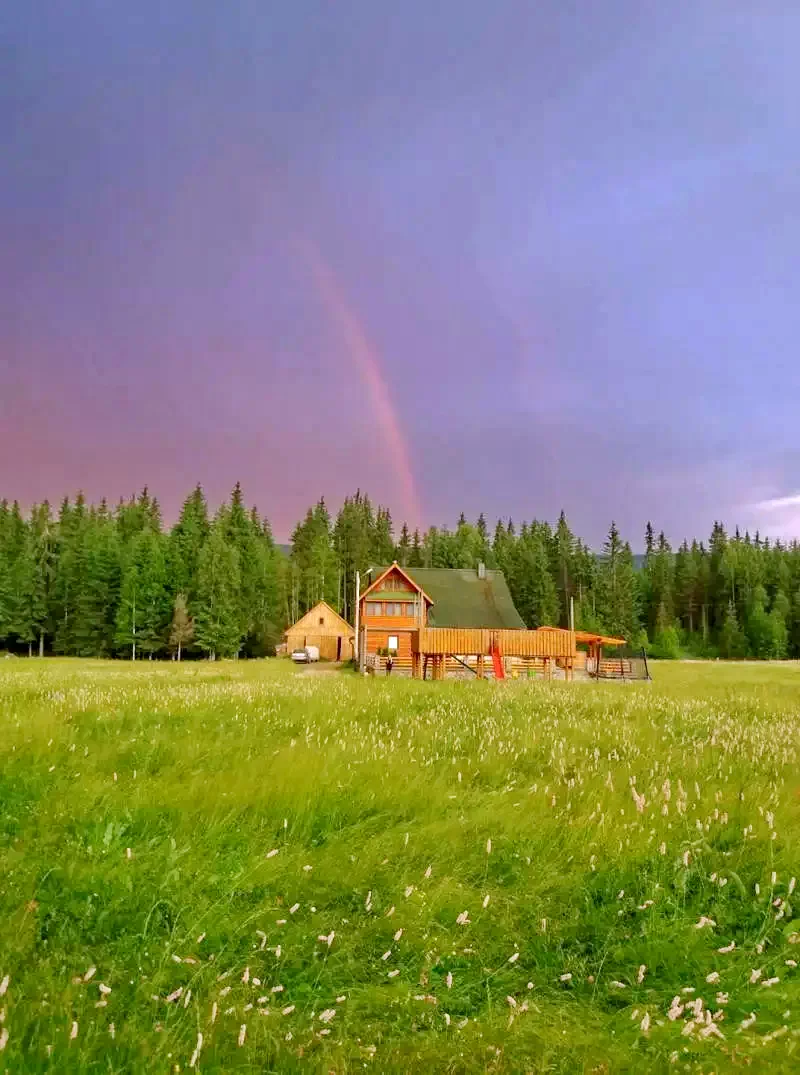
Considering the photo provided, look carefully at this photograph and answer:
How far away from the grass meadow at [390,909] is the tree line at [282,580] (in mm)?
54568

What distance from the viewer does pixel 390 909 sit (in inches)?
171

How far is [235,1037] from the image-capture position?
10.6 feet

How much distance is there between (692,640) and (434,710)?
115 meters

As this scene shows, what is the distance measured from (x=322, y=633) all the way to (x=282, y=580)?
27061 mm

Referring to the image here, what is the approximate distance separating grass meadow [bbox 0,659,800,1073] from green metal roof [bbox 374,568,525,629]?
47.2 meters

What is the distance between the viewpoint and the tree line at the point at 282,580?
79.2m

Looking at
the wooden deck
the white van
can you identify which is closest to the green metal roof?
the white van

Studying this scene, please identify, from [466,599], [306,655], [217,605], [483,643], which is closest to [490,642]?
[483,643]

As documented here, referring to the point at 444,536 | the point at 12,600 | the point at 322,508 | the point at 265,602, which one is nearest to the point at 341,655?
the point at 265,602

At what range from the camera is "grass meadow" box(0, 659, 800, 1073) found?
10.8 ft

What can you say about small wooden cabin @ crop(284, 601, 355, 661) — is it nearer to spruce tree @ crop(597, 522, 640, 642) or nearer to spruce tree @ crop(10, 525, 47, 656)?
spruce tree @ crop(10, 525, 47, 656)

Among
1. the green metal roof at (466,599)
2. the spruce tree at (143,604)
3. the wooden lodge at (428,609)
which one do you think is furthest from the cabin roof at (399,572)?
the spruce tree at (143,604)

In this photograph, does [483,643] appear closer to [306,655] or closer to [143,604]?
[306,655]

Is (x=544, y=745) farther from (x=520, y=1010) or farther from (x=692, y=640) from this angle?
(x=692, y=640)
